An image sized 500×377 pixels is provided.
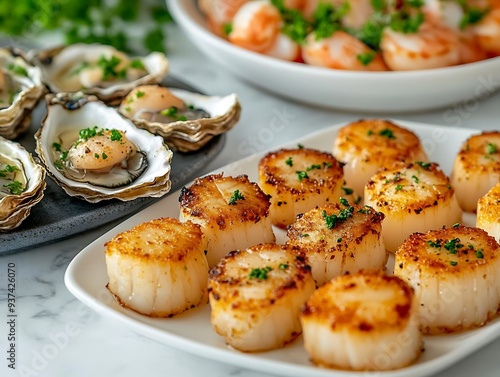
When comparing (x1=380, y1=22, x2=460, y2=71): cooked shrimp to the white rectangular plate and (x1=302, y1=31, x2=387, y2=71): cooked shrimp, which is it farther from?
the white rectangular plate

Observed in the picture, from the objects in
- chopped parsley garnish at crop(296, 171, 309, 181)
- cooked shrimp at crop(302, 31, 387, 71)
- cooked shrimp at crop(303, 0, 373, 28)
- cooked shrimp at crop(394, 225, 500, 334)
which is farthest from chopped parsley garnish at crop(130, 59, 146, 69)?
cooked shrimp at crop(394, 225, 500, 334)

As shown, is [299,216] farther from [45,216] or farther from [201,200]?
[45,216]

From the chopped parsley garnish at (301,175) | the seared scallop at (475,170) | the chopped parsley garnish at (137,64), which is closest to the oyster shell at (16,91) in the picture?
the chopped parsley garnish at (137,64)

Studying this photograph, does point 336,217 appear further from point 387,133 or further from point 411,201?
point 387,133

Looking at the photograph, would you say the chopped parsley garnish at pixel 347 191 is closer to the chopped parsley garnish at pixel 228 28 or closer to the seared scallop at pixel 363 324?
the seared scallop at pixel 363 324

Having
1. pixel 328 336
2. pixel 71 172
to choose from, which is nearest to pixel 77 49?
pixel 71 172

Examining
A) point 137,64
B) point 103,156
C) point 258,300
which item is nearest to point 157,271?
point 258,300
